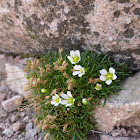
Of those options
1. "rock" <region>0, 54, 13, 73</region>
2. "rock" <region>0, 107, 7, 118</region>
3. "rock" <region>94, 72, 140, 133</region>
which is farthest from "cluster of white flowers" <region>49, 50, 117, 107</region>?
"rock" <region>0, 54, 13, 73</region>

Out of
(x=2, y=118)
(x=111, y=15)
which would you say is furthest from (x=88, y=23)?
(x=2, y=118)

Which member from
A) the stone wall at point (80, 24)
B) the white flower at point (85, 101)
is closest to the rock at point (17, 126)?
the white flower at point (85, 101)

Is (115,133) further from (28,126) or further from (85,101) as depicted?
(28,126)

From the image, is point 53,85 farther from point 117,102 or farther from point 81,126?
point 117,102

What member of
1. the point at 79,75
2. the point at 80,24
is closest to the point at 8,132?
the point at 79,75

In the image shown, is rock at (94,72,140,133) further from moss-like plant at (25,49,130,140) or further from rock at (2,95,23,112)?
rock at (2,95,23,112)
